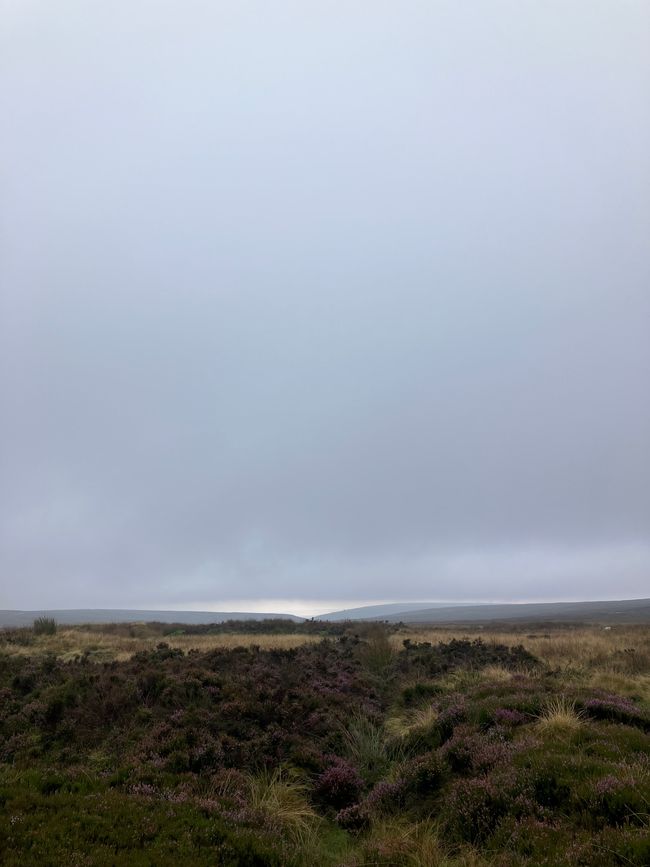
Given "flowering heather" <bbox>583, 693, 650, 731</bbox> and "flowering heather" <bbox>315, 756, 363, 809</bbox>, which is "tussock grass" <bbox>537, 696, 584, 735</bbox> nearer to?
"flowering heather" <bbox>583, 693, 650, 731</bbox>

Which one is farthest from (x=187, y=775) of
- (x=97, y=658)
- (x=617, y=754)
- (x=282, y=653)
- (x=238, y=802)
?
(x=97, y=658)

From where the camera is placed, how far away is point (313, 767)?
10109mm

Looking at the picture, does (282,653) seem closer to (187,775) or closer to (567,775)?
(187,775)

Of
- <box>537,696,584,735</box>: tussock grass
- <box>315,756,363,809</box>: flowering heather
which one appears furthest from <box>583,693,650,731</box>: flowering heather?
<box>315,756,363,809</box>: flowering heather

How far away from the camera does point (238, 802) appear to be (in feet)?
25.3

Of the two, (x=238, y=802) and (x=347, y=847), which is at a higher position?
(x=238, y=802)

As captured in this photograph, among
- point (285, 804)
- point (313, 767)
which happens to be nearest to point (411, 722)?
point (313, 767)

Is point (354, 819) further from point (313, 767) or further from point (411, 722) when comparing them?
point (411, 722)

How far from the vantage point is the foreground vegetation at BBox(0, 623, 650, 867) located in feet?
19.1

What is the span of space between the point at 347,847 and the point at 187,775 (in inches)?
110

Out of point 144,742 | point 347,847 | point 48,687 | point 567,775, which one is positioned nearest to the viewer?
point 567,775

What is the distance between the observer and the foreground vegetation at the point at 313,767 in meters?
5.82

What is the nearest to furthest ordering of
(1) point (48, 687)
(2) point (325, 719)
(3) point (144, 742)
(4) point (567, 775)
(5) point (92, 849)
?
(5) point (92, 849) < (4) point (567, 775) < (3) point (144, 742) < (2) point (325, 719) < (1) point (48, 687)

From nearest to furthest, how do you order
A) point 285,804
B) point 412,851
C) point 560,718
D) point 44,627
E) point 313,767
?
point 412,851
point 285,804
point 560,718
point 313,767
point 44,627
